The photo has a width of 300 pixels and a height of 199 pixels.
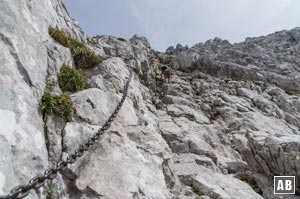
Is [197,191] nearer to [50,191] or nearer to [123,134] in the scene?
[123,134]

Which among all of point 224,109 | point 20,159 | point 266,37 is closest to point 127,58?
point 224,109

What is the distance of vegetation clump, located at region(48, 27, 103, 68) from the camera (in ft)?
43.4

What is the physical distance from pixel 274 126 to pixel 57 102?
65.0 ft

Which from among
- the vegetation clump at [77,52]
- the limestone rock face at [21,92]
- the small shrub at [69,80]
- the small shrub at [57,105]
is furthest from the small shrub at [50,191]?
the vegetation clump at [77,52]

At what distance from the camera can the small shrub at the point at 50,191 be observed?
22.4ft

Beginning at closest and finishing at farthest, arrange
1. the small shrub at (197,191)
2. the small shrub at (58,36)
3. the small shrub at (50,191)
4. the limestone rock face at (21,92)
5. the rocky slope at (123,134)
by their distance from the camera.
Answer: the limestone rock face at (21,92) → the small shrub at (50,191) → the rocky slope at (123,134) → the small shrub at (197,191) → the small shrub at (58,36)

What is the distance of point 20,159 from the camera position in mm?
6609

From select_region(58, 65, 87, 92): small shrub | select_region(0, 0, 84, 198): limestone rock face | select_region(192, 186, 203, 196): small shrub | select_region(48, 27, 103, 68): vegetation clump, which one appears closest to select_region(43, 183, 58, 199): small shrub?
select_region(0, 0, 84, 198): limestone rock face

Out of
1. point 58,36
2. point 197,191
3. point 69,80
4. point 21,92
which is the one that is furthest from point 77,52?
point 197,191

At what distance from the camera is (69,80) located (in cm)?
1110

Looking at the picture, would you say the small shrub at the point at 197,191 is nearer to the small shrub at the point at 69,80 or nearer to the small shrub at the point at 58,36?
the small shrub at the point at 69,80

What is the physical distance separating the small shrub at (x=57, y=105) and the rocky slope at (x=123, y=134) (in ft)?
0.64

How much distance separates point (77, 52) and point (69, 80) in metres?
3.10

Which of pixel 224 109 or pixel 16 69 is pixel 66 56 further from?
pixel 224 109
